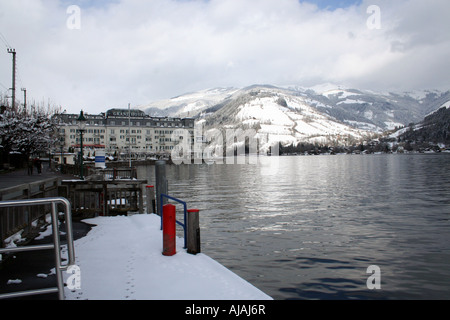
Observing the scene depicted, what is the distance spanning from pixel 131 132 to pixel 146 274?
16379cm

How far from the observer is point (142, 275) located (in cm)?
880

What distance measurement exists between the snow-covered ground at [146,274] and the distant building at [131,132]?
150 meters

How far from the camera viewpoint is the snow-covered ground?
7.57 meters

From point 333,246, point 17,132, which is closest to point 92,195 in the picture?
point 333,246

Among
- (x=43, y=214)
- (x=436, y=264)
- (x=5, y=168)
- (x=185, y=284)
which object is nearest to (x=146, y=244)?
(x=185, y=284)

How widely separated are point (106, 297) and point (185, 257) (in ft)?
11.8

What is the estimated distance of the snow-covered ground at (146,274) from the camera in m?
7.57

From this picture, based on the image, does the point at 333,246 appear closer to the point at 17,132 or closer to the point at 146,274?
the point at 146,274

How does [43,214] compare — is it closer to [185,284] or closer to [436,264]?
[185,284]

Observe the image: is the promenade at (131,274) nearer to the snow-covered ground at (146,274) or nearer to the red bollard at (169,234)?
the snow-covered ground at (146,274)

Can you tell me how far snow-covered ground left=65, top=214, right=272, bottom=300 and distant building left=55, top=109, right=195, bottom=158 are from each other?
492 feet

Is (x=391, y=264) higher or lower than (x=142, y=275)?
lower

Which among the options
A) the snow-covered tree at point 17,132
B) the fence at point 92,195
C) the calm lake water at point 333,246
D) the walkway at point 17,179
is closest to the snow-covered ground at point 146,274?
the calm lake water at point 333,246

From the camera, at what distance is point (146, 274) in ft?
29.1
